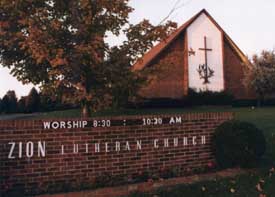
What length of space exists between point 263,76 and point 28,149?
25883mm

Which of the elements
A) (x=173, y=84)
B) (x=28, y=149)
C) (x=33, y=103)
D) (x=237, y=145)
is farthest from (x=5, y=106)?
(x=237, y=145)

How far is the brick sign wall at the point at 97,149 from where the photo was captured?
591 centimetres

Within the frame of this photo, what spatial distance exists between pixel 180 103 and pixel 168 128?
18.3m

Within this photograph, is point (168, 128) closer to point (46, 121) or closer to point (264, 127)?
point (46, 121)

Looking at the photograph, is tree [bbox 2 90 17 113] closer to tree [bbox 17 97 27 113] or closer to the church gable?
tree [bbox 17 97 27 113]

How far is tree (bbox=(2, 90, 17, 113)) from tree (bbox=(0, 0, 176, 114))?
1016 inches

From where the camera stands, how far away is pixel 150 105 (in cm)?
2373

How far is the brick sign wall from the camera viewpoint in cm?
591

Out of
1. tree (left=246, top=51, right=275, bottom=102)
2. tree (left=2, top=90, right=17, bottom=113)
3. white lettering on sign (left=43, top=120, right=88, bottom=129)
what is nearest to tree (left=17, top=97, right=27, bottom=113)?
tree (left=2, top=90, right=17, bottom=113)

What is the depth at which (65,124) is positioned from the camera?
248 inches

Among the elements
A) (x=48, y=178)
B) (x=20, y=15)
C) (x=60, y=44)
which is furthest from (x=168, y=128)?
(x=20, y=15)

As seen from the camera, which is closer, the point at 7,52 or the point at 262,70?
the point at 7,52

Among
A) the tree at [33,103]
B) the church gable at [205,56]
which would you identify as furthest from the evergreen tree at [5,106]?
the church gable at [205,56]

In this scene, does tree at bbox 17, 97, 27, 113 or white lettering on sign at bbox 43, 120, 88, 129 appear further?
tree at bbox 17, 97, 27, 113
